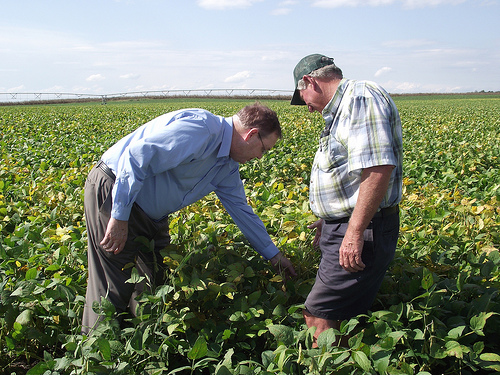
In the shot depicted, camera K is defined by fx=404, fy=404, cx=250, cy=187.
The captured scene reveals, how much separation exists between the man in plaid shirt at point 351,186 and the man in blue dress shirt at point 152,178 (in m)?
0.34

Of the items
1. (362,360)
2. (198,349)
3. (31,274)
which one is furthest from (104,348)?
(362,360)

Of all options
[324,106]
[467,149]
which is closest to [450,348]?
[324,106]

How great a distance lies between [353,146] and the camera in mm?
1828

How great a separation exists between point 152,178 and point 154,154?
26 centimetres

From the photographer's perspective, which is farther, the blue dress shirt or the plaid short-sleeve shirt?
the blue dress shirt

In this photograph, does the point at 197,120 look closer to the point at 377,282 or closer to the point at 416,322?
the point at 377,282

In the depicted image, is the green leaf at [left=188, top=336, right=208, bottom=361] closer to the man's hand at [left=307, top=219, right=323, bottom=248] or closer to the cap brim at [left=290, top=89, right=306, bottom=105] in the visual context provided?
the man's hand at [left=307, top=219, right=323, bottom=248]

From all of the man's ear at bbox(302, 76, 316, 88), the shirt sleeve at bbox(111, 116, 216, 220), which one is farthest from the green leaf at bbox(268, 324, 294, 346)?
the man's ear at bbox(302, 76, 316, 88)

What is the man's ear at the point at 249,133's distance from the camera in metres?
2.21

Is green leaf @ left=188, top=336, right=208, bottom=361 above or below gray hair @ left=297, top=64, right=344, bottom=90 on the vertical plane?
below

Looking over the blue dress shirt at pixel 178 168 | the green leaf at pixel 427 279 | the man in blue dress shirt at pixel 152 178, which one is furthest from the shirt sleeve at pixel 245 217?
the green leaf at pixel 427 279

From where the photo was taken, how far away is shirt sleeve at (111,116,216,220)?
198 cm

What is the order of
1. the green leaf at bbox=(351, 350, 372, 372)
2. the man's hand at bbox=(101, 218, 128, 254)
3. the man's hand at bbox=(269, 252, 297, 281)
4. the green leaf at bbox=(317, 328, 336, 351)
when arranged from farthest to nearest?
the man's hand at bbox=(269, 252, 297, 281)
the man's hand at bbox=(101, 218, 128, 254)
the green leaf at bbox=(317, 328, 336, 351)
the green leaf at bbox=(351, 350, 372, 372)

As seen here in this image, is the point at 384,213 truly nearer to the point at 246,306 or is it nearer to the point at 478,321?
the point at 478,321
